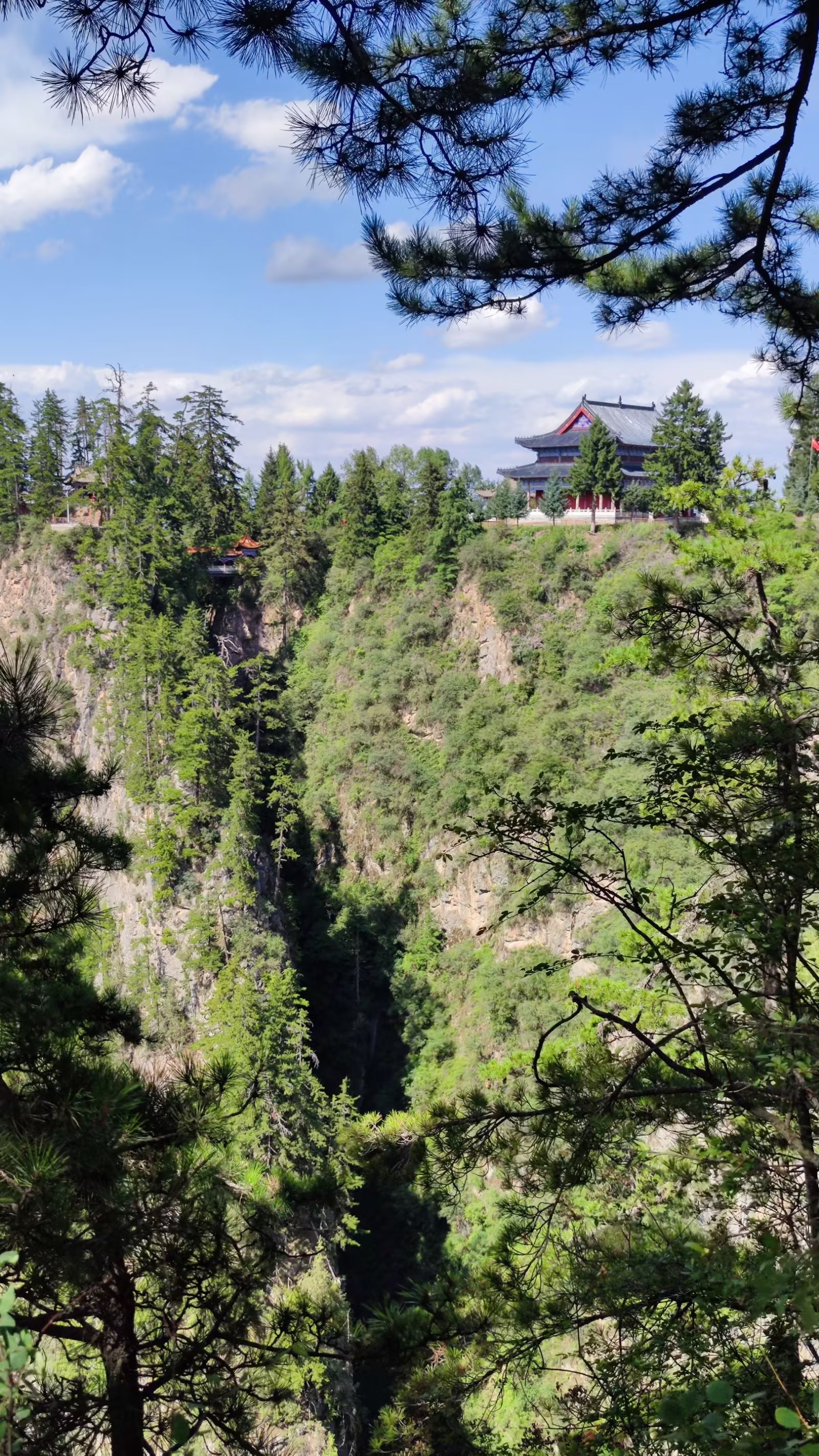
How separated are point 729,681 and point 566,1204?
2.55 m

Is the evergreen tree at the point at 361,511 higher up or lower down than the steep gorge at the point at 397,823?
higher up

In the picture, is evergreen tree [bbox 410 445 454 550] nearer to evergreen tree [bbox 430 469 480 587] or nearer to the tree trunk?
evergreen tree [bbox 430 469 480 587]

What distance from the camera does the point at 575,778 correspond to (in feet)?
55.4

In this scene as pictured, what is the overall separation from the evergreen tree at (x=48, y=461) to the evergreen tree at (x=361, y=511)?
271 inches

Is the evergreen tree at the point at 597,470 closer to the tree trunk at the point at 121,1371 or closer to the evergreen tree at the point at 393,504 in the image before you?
the evergreen tree at the point at 393,504

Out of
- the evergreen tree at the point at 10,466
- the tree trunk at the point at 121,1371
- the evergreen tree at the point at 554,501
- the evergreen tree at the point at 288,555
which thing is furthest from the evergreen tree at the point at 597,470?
the tree trunk at the point at 121,1371

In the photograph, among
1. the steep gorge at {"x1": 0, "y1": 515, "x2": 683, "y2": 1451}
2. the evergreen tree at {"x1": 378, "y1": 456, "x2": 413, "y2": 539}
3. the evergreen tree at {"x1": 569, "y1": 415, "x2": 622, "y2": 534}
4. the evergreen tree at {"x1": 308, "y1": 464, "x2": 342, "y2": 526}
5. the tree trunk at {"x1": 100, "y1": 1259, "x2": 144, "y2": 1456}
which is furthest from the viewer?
the evergreen tree at {"x1": 308, "y1": 464, "x2": 342, "y2": 526}

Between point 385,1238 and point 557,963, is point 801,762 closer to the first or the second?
point 557,963

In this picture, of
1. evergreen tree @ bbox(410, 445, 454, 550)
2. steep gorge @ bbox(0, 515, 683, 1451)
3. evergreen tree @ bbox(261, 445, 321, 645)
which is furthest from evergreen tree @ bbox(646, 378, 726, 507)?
evergreen tree @ bbox(261, 445, 321, 645)

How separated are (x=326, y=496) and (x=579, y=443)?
846 cm

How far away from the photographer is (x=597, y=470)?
20.5 m

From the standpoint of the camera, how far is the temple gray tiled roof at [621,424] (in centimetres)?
2438

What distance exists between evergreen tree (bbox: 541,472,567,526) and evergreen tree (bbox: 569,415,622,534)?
477 millimetres

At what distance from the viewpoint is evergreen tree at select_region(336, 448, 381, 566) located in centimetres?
2423
